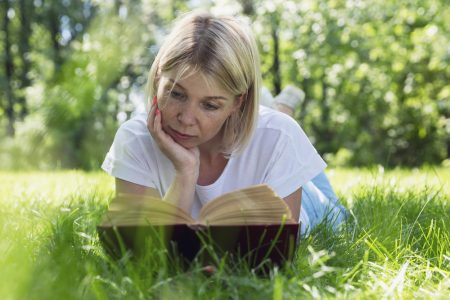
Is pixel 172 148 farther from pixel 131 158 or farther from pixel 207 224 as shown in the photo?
pixel 207 224

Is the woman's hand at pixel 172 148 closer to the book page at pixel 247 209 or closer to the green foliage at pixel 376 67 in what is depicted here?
the book page at pixel 247 209

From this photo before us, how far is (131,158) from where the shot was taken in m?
2.39

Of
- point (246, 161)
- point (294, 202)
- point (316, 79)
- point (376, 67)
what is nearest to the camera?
point (294, 202)

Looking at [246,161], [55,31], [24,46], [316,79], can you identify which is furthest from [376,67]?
[24,46]

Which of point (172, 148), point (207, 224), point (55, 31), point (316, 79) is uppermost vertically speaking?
point (55, 31)

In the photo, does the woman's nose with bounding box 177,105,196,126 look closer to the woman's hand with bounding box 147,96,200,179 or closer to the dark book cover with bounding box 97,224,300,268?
the woman's hand with bounding box 147,96,200,179

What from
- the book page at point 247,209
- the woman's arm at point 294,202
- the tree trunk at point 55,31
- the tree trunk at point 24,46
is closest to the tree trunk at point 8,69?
the tree trunk at point 24,46

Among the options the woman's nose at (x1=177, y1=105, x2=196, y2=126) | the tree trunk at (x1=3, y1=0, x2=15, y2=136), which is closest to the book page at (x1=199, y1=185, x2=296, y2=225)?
the woman's nose at (x1=177, y1=105, x2=196, y2=126)

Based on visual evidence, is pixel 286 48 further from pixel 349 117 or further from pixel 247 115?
pixel 247 115

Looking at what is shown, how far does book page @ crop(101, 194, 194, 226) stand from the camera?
1.64 metres

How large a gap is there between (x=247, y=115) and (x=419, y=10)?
391 inches

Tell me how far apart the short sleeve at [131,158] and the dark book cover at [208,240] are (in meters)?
0.64

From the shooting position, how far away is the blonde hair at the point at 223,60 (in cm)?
217

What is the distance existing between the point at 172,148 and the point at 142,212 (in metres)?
0.64
